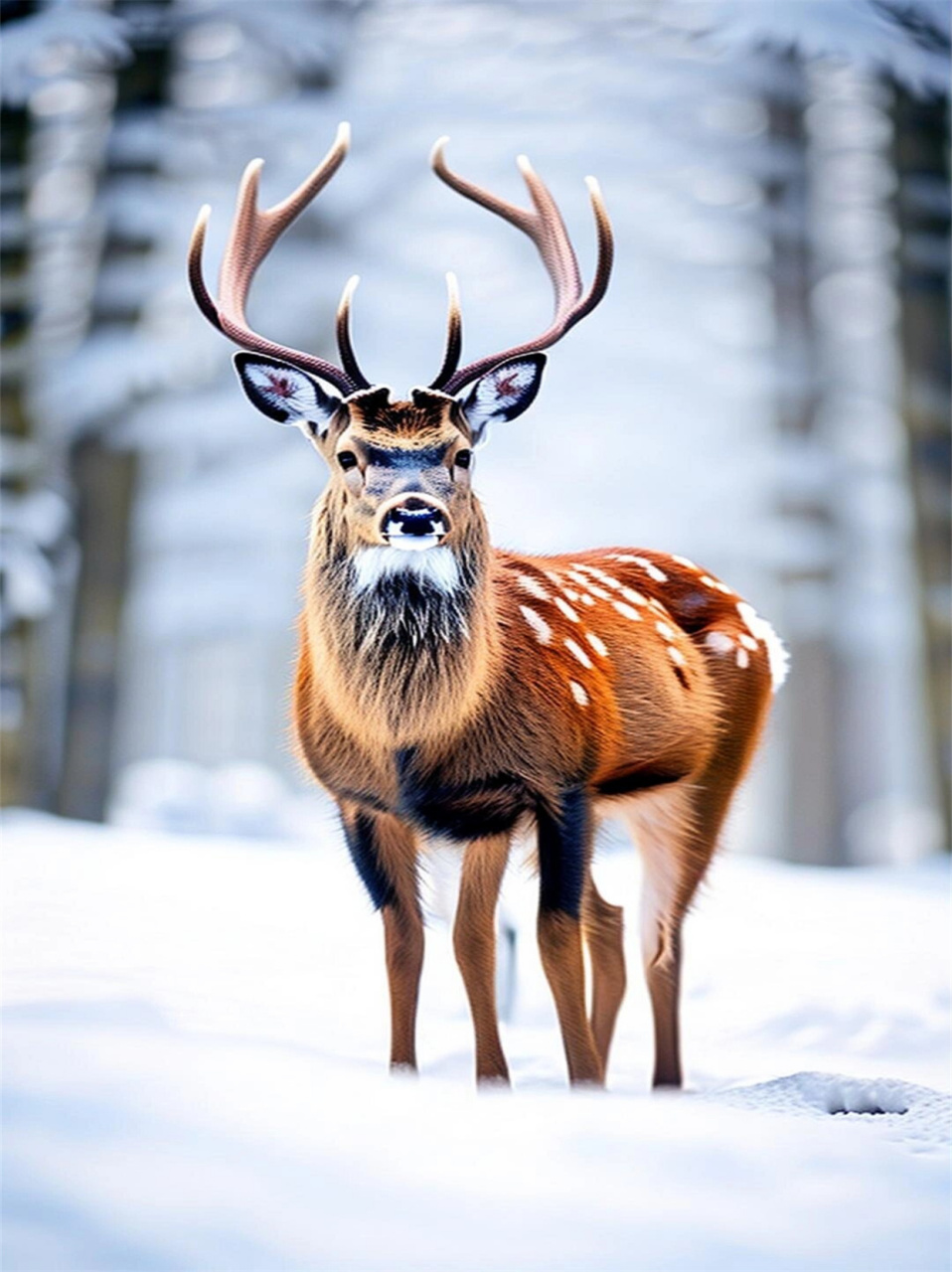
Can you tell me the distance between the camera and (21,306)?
405 cm

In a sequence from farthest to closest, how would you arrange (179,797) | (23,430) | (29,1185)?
1. (179,797)
2. (23,430)
3. (29,1185)

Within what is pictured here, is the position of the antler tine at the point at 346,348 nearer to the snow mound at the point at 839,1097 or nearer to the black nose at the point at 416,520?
the black nose at the point at 416,520

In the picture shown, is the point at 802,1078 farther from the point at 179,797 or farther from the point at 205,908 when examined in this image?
the point at 179,797

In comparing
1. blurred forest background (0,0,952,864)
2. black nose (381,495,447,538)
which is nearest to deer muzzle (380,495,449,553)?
black nose (381,495,447,538)

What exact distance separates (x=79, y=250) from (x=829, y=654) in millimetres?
2672

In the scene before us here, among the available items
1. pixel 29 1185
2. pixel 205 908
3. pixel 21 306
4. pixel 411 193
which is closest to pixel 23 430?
pixel 21 306

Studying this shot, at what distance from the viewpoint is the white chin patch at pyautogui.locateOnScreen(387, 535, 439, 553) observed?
73.9 inches

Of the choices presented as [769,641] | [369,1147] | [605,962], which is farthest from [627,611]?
[369,1147]

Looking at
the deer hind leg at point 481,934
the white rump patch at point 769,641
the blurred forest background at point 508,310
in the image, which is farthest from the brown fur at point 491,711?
the blurred forest background at point 508,310

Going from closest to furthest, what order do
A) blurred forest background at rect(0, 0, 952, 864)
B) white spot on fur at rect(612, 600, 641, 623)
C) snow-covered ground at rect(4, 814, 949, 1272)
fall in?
snow-covered ground at rect(4, 814, 949, 1272)
white spot on fur at rect(612, 600, 641, 623)
blurred forest background at rect(0, 0, 952, 864)

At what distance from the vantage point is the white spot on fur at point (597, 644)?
7.45 ft

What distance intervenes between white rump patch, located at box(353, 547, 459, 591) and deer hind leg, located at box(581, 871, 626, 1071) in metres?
0.71

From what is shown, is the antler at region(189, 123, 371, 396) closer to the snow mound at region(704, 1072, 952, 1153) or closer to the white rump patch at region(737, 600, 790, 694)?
the white rump patch at region(737, 600, 790, 694)

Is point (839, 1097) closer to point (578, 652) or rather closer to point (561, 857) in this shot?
point (561, 857)
